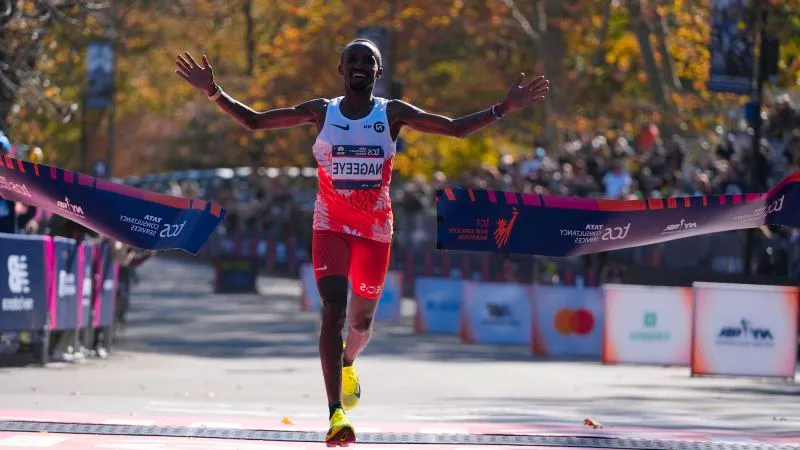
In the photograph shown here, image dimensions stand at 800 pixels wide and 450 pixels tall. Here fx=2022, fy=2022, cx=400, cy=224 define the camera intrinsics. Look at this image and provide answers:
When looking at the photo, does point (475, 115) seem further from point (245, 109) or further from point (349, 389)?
point (349, 389)

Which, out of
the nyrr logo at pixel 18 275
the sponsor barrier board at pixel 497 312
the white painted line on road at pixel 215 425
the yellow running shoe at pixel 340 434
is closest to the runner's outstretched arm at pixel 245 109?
the yellow running shoe at pixel 340 434

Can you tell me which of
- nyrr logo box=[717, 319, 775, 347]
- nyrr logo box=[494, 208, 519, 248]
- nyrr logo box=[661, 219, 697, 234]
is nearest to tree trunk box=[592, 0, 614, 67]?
nyrr logo box=[717, 319, 775, 347]

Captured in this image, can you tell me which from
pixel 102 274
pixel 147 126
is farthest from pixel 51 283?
pixel 147 126

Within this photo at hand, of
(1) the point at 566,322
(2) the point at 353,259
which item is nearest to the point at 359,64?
(2) the point at 353,259

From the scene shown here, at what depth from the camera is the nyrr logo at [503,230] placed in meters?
12.0

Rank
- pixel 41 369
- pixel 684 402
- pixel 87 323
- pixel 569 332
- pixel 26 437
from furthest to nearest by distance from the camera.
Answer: pixel 569 332 → pixel 87 323 → pixel 41 369 → pixel 684 402 → pixel 26 437

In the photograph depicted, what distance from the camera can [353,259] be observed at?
11031 mm

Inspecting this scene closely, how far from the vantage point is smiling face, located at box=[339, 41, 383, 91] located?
10.7 m

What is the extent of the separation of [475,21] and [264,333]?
18.9m

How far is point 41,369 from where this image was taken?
18234 mm

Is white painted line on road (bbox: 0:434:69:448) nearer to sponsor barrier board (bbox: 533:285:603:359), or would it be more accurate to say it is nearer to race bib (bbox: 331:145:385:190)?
race bib (bbox: 331:145:385:190)

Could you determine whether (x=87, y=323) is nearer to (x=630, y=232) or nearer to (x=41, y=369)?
(x=41, y=369)

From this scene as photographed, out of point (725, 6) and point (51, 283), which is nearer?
point (51, 283)

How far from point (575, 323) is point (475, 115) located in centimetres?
1380
